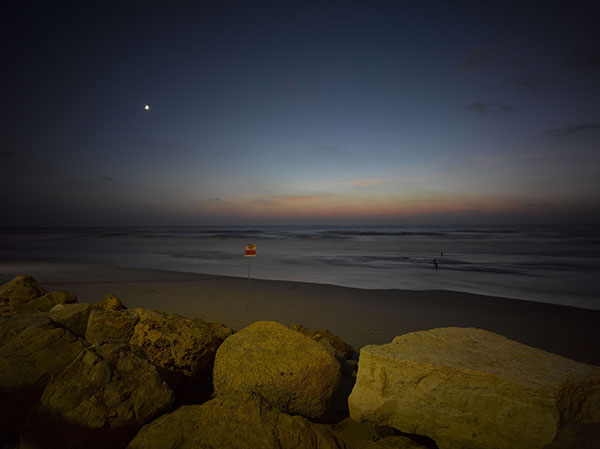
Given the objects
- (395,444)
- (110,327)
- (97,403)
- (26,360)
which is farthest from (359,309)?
(26,360)

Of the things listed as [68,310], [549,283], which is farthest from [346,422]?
[549,283]

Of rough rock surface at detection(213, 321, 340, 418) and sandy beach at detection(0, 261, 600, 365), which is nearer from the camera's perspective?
rough rock surface at detection(213, 321, 340, 418)

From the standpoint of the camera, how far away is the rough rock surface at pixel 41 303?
5812mm

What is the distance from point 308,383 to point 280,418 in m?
0.74

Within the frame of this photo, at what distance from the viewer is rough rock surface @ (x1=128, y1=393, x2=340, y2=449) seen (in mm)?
2277

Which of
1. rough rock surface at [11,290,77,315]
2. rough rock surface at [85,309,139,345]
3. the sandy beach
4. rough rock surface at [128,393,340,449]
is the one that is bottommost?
the sandy beach

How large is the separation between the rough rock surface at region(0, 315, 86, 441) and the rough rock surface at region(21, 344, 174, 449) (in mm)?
695

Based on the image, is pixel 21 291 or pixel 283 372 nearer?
pixel 283 372

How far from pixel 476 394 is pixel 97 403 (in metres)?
3.28

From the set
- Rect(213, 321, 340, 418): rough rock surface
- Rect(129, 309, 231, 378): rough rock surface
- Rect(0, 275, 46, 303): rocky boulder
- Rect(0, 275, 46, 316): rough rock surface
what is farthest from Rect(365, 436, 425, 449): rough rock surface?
Rect(0, 275, 46, 303): rocky boulder

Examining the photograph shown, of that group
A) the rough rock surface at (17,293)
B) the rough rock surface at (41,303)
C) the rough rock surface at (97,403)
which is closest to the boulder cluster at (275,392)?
the rough rock surface at (97,403)

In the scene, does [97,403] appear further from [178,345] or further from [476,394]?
[476,394]

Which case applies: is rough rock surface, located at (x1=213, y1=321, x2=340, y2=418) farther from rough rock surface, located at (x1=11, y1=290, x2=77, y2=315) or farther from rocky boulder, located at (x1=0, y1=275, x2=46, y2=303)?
rocky boulder, located at (x1=0, y1=275, x2=46, y2=303)

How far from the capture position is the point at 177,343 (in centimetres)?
373
